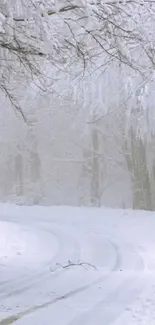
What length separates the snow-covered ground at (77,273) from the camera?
7217mm

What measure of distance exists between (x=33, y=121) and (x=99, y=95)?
11658 mm

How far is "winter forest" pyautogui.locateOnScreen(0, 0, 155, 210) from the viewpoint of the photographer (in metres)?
6.64

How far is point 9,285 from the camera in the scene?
9.44m

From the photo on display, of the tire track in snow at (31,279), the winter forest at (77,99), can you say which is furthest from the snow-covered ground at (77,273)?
the winter forest at (77,99)

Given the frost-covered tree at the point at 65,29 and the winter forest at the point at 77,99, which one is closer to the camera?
the frost-covered tree at the point at 65,29

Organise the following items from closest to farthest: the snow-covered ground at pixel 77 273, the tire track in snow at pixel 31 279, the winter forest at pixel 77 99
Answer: the winter forest at pixel 77 99 → the snow-covered ground at pixel 77 273 → the tire track in snow at pixel 31 279

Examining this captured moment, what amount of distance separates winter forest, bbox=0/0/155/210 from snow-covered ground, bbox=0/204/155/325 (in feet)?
9.09

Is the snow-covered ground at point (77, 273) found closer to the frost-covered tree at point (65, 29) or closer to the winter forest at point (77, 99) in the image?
the winter forest at point (77, 99)

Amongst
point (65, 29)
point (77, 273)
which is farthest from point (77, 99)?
point (65, 29)

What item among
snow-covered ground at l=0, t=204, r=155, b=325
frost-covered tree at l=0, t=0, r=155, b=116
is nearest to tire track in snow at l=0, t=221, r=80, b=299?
snow-covered ground at l=0, t=204, r=155, b=325

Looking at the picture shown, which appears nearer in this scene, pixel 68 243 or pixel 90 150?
pixel 68 243

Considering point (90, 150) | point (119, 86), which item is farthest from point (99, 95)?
point (90, 150)

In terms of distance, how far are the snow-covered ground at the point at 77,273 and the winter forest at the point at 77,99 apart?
2.77 metres

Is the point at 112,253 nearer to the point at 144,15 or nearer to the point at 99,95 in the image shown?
the point at 144,15
